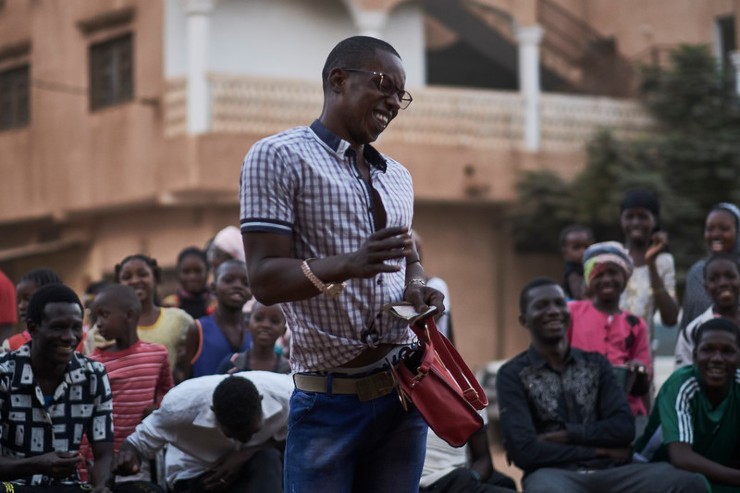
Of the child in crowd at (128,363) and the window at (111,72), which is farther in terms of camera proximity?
the window at (111,72)

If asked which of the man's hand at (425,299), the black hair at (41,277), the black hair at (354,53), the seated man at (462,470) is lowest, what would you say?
the seated man at (462,470)

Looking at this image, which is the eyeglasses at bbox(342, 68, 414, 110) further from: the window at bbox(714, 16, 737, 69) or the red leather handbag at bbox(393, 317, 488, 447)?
the window at bbox(714, 16, 737, 69)

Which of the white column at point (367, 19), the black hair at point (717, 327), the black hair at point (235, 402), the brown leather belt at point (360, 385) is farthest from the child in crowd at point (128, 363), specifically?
the white column at point (367, 19)

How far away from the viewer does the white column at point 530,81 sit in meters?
20.4

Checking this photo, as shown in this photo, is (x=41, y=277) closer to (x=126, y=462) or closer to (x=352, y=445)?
(x=126, y=462)

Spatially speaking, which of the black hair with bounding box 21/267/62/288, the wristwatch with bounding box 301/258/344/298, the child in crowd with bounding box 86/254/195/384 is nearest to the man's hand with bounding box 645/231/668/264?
the child in crowd with bounding box 86/254/195/384

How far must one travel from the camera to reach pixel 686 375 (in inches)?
301

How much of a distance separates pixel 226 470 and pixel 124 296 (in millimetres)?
1248

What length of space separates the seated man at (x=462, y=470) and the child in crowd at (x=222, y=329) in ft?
4.26

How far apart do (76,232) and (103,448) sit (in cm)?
1568

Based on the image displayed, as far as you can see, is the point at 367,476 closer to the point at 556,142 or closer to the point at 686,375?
the point at 686,375

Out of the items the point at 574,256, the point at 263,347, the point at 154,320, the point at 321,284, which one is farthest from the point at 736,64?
the point at 321,284

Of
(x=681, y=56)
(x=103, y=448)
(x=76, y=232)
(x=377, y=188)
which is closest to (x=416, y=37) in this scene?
(x=681, y=56)

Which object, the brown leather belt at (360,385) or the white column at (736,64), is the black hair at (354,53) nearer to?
the brown leather belt at (360,385)
